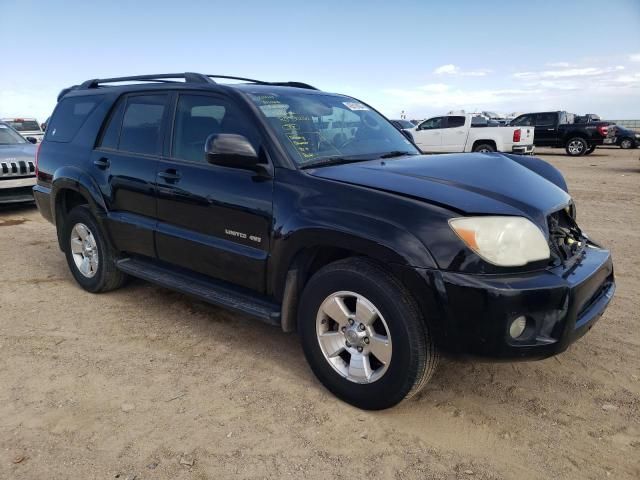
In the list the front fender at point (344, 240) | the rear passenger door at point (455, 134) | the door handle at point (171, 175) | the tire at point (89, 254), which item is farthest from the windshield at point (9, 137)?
the rear passenger door at point (455, 134)

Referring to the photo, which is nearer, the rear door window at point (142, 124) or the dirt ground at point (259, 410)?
the dirt ground at point (259, 410)

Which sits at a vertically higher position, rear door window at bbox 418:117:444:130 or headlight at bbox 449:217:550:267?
rear door window at bbox 418:117:444:130

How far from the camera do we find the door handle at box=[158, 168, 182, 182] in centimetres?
366

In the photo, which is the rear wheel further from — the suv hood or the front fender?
the front fender

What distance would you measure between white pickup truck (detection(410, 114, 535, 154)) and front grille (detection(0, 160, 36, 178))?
1011cm

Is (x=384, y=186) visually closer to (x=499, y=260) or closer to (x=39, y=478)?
(x=499, y=260)

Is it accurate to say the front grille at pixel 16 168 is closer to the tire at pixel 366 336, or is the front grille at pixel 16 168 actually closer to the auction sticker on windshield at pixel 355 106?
the auction sticker on windshield at pixel 355 106

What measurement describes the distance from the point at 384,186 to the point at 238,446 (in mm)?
1519

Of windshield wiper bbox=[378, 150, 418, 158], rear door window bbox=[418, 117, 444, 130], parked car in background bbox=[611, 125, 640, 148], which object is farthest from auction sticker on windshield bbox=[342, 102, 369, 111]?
parked car in background bbox=[611, 125, 640, 148]

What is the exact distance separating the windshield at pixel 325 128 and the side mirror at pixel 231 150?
25cm

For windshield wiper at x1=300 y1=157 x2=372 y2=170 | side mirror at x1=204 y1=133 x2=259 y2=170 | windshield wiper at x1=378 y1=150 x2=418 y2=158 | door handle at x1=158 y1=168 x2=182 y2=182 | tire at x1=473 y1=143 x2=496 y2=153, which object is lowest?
tire at x1=473 y1=143 x2=496 y2=153

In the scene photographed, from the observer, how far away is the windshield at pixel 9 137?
30.6 feet

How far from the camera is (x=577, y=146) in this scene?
68.2 feet

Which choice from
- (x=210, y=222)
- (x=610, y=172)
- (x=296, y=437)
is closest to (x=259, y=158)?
(x=210, y=222)
